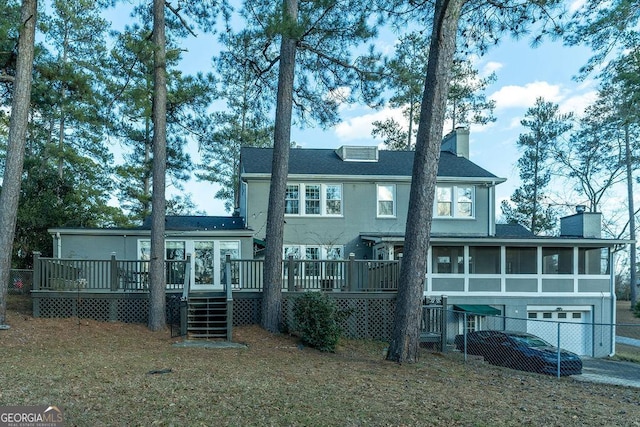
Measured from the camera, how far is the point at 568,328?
20.0m

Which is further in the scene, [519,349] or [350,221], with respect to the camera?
[350,221]

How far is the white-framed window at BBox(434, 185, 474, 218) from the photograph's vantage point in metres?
21.0

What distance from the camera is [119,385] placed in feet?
22.7

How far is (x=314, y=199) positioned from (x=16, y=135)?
10742mm

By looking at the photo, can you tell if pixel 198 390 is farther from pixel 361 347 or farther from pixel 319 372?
pixel 361 347

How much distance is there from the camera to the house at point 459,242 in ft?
64.5

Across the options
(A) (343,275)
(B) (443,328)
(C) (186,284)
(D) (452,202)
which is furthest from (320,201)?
(B) (443,328)

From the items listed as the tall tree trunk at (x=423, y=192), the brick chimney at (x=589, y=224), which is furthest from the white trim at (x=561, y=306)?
the tall tree trunk at (x=423, y=192)

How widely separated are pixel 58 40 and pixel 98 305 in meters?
18.1

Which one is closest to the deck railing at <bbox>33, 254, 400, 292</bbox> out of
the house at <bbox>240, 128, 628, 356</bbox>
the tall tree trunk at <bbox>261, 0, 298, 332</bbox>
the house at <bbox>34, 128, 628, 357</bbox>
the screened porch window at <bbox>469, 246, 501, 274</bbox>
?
the tall tree trunk at <bbox>261, 0, 298, 332</bbox>

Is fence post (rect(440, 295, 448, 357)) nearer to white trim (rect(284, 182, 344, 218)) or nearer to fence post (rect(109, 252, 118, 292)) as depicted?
white trim (rect(284, 182, 344, 218))

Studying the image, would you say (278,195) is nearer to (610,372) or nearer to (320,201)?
(320,201)

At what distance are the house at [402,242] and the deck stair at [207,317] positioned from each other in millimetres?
4037

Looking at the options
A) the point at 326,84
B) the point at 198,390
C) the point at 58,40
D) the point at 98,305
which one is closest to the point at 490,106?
the point at 326,84
